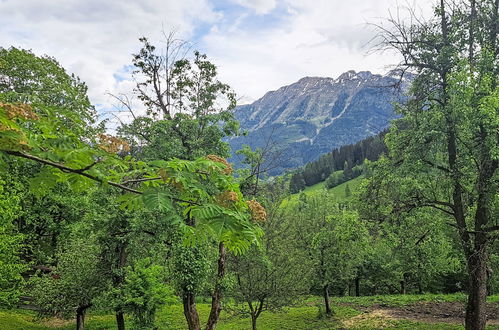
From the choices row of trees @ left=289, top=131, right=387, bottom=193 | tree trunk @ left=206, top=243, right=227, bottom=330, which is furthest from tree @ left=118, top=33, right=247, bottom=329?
row of trees @ left=289, top=131, right=387, bottom=193

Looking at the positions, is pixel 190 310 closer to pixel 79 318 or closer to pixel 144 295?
pixel 144 295

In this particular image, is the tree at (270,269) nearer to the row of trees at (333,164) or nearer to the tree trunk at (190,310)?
the tree trunk at (190,310)

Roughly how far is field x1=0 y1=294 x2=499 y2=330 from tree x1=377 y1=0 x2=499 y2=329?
21.0 ft

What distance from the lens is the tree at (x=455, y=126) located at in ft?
42.7

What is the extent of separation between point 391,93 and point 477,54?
3.71m

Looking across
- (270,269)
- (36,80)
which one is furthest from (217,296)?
(36,80)

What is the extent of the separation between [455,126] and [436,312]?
16.0 meters

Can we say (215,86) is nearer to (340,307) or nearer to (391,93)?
(391,93)

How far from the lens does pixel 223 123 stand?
18.2 m

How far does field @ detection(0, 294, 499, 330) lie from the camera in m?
20.6

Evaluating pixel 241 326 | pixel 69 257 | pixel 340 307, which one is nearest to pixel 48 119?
pixel 69 257

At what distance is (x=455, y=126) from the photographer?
44.0ft

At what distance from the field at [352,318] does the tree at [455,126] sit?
253 inches

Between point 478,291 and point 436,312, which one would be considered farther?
point 436,312
